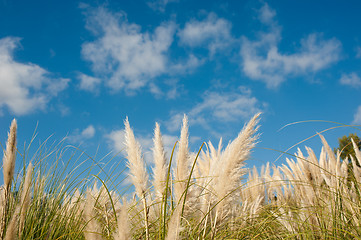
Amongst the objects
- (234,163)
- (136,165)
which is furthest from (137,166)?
(234,163)

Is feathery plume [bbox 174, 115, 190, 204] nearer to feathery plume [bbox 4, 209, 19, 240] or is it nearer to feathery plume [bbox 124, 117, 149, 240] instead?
feathery plume [bbox 124, 117, 149, 240]

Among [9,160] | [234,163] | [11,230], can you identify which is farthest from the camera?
[9,160]

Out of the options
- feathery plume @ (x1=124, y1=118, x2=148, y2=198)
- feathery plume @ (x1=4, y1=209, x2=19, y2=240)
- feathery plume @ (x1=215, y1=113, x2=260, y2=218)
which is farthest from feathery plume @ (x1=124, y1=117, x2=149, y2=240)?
feathery plume @ (x1=4, y1=209, x2=19, y2=240)

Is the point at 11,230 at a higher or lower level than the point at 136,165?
lower

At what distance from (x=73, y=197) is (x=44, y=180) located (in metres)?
0.39

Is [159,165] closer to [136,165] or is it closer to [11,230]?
[136,165]

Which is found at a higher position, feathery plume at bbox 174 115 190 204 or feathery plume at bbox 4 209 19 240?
feathery plume at bbox 174 115 190 204

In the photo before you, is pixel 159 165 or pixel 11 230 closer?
pixel 11 230

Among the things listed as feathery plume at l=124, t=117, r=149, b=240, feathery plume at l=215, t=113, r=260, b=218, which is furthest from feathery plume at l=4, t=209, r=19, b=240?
feathery plume at l=215, t=113, r=260, b=218

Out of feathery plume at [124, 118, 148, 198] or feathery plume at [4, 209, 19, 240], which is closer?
feathery plume at [4, 209, 19, 240]

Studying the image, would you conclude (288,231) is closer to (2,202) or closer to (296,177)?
(296,177)

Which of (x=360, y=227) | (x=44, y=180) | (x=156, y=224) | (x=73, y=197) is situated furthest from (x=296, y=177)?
(x=44, y=180)

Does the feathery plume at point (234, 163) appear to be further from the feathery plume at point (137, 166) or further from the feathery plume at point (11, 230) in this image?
the feathery plume at point (11, 230)

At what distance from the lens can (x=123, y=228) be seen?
916 mm
